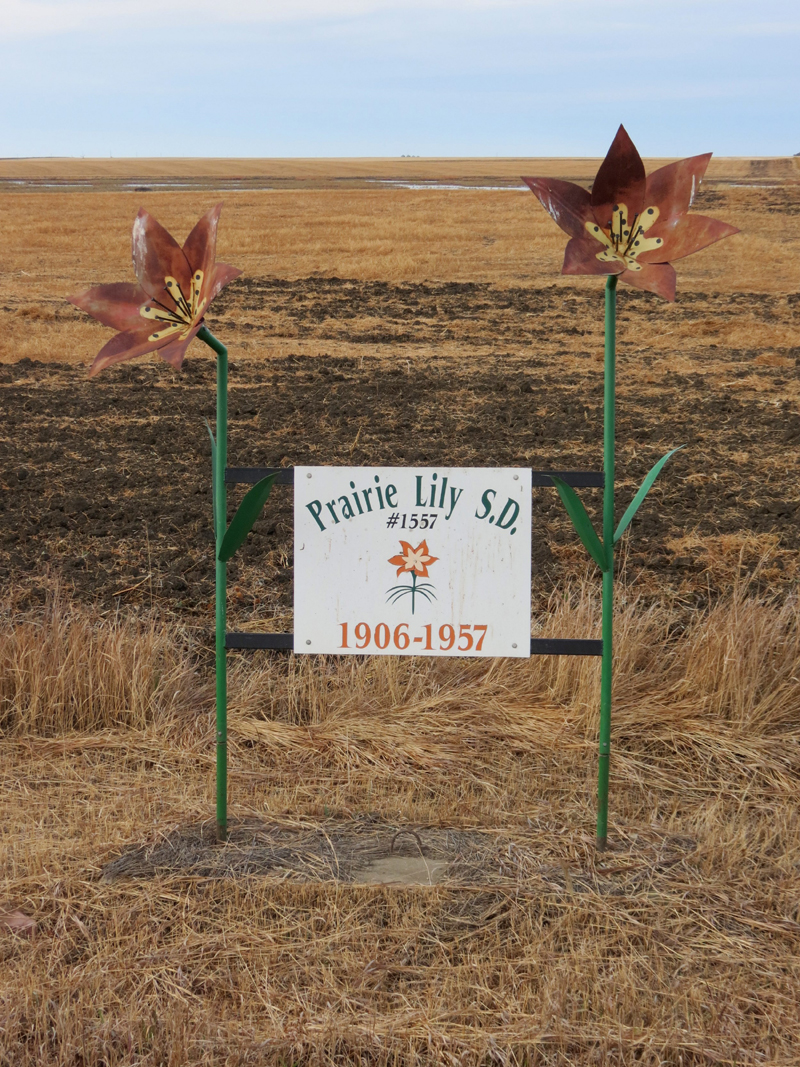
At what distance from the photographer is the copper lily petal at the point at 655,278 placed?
9.75ft

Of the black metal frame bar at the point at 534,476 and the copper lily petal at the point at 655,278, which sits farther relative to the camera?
the black metal frame bar at the point at 534,476

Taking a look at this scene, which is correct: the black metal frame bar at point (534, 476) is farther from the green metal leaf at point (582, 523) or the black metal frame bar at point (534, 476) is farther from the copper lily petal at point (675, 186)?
the copper lily petal at point (675, 186)

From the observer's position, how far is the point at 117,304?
3199 millimetres

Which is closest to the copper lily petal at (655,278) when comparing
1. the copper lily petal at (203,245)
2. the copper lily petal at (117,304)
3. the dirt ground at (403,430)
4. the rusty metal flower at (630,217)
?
the rusty metal flower at (630,217)

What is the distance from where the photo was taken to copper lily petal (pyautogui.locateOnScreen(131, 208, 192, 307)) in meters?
3.14

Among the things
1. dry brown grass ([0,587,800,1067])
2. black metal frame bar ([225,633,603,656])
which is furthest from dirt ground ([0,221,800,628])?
black metal frame bar ([225,633,603,656])

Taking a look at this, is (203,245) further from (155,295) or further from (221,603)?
(221,603)

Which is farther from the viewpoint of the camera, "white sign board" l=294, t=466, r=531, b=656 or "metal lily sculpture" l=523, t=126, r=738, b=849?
"white sign board" l=294, t=466, r=531, b=656

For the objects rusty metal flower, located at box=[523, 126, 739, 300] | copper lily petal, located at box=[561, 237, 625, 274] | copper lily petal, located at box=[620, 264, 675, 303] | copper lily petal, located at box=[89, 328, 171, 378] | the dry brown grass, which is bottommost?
the dry brown grass

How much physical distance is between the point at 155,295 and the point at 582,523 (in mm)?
1437

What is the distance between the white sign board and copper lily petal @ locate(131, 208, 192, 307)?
69 centimetres

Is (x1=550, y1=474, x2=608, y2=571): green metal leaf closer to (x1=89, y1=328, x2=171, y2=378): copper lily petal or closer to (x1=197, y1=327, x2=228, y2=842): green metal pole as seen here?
(x1=197, y1=327, x2=228, y2=842): green metal pole

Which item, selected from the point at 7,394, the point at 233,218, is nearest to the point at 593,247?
the point at 7,394

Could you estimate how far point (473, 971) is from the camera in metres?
2.76
